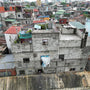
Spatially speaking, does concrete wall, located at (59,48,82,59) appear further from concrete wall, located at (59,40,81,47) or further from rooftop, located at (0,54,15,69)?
rooftop, located at (0,54,15,69)

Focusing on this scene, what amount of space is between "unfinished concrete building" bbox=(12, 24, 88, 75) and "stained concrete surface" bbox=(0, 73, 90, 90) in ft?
5.04

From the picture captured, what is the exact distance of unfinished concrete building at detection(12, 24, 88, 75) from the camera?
1770cm

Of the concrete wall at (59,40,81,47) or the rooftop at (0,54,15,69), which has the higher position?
the concrete wall at (59,40,81,47)

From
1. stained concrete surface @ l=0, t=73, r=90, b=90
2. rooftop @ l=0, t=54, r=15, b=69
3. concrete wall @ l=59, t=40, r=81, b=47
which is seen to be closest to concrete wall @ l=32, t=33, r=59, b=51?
concrete wall @ l=59, t=40, r=81, b=47

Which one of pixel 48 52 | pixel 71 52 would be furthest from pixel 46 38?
pixel 71 52

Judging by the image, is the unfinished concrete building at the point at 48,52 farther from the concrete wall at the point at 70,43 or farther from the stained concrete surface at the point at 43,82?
the stained concrete surface at the point at 43,82

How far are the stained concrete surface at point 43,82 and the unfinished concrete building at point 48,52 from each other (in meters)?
1.54

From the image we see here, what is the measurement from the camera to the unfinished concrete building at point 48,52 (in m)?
17.7

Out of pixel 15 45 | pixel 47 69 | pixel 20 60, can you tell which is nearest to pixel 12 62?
pixel 20 60

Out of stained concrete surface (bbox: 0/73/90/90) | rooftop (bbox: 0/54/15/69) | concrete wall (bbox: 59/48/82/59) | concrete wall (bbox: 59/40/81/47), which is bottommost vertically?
stained concrete surface (bbox: 0/73/90/90)

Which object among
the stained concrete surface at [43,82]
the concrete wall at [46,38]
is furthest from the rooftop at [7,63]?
the concrete wall at [46,38]

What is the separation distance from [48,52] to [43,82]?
239 inches

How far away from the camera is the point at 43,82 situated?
64.4ft

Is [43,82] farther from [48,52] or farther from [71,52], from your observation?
[71,52]
